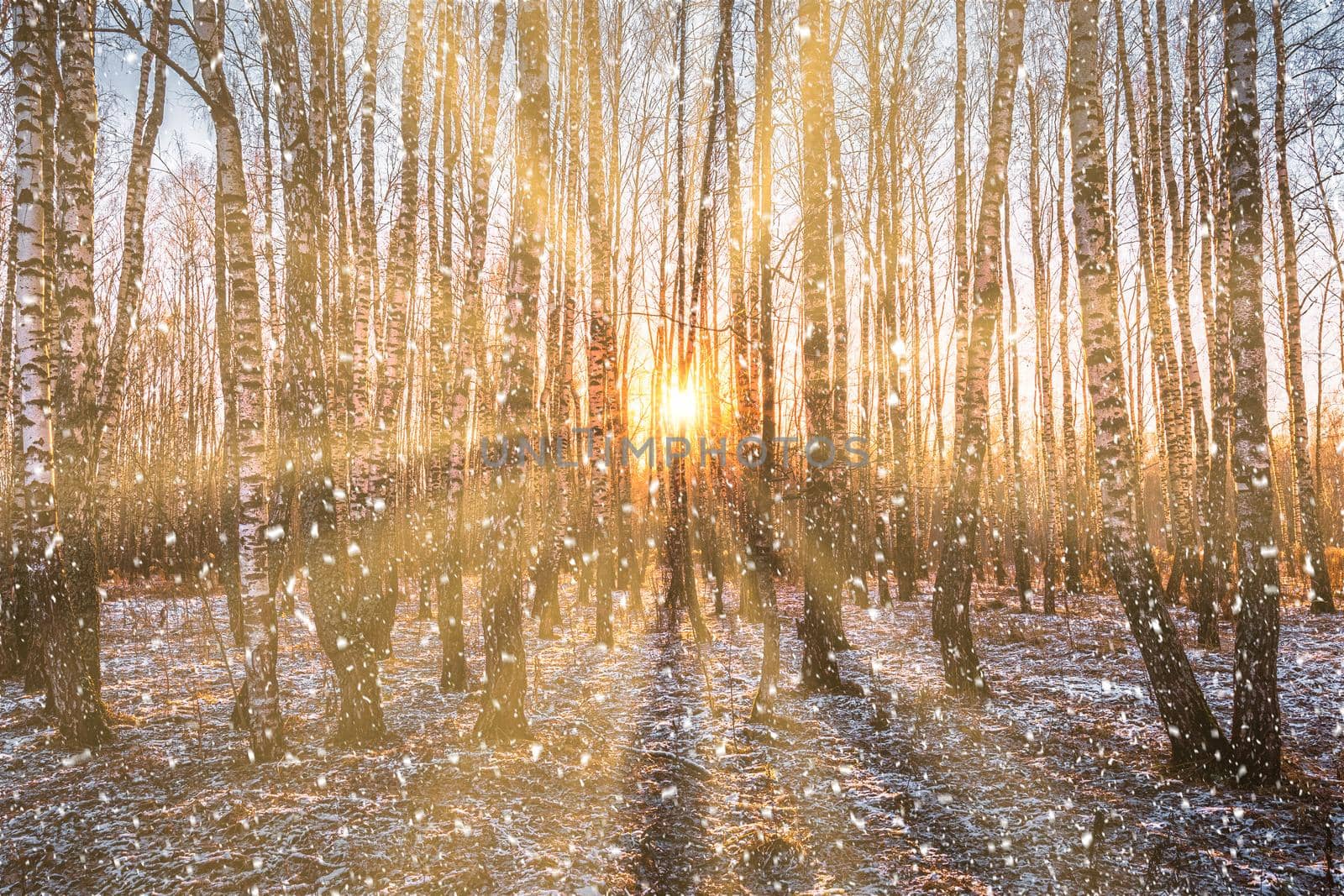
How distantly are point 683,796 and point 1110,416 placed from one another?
421 centimetres

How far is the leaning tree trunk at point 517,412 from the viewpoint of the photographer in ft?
16.1

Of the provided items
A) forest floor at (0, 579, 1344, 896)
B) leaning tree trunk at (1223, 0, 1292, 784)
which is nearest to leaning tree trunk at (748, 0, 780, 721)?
forest floor at (0, 579, 1344, 896)

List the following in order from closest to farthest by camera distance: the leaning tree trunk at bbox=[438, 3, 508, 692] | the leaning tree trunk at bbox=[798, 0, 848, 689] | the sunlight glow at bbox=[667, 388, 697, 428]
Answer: the leaning tree trunk at bbox=[798, 0, 848, 689] < the leaning tree trunk at bbox=[438, 3, 508, 692] < the sunlight glow at bbox=[667, 388, 697, 428]

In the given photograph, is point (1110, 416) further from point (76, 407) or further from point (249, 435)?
point (76, 407)

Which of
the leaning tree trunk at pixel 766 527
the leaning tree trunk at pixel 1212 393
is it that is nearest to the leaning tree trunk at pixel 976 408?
the leaning tree trunk at pixel 766 527

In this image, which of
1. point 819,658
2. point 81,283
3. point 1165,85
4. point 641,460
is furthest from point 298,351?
point 641,460

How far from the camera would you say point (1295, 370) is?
1145 cm

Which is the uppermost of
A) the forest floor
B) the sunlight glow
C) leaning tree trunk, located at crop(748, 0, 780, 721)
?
the sunlight glow

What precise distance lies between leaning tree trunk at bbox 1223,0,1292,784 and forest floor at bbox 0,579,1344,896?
0.47 meters

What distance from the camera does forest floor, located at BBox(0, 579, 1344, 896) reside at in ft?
10.6

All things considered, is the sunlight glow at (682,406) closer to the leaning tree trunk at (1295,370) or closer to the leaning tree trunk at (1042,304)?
the leaning tree trunk at (1042,304)

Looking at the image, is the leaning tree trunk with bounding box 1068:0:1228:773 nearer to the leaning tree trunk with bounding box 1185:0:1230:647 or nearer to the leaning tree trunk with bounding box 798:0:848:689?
the leaning tree trunk with bounding box 798:0:848:689

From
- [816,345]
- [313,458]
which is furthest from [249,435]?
[816,345]

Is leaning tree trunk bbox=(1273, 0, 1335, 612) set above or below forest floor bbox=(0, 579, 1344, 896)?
above
